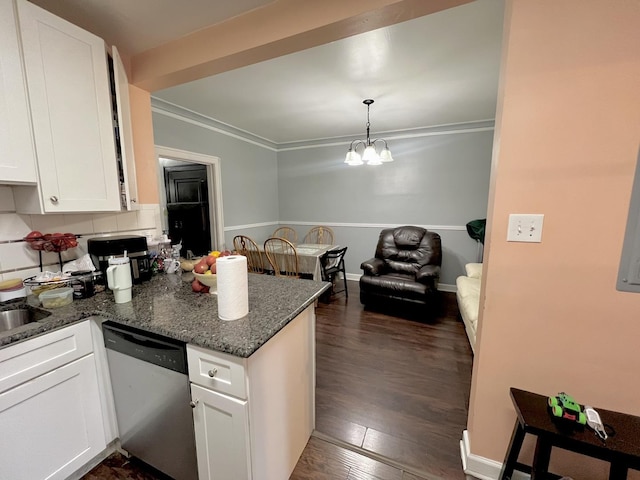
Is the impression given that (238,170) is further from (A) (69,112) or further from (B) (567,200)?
(B) (567,200)

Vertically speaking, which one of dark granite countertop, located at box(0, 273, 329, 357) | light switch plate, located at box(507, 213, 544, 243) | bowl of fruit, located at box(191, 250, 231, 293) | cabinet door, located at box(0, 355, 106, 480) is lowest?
cabinet door, located at box(0, 355, 106, 480)

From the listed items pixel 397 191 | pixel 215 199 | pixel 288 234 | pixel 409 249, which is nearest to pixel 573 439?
pixel 409 249

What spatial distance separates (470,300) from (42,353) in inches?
111

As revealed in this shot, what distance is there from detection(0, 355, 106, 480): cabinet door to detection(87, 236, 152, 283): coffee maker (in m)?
0.52

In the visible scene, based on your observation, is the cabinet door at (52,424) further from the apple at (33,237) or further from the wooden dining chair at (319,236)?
the wooden dining chair at (319,236)

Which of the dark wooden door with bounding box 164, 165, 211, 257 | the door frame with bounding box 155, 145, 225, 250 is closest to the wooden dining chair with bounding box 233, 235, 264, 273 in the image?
the door frame with bounding box 155, 145, 225, 250

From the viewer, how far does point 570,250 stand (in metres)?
1.05

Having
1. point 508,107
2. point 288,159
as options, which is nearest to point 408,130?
point 288,159

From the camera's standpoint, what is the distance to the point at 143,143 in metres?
1.93

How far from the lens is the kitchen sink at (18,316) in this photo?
1248 millimetres

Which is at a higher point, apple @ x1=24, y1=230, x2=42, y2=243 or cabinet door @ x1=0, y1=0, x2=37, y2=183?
cabinet door @ x1=0, y1=0, x2=37, y2=183

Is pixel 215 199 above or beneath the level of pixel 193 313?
above

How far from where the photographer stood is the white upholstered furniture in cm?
206

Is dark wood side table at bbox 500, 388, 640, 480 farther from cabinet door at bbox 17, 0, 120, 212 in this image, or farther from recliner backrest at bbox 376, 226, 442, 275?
recliner backrest at bbox 376, 226, 442, 275
